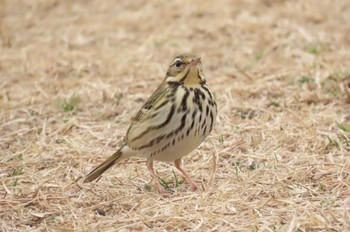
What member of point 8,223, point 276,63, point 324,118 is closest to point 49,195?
point 8,223

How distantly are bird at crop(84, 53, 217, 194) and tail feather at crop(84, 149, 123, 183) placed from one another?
215 mm

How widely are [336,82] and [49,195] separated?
3.37m

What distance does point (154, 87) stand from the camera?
834cm

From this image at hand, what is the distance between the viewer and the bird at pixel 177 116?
17.9 feet

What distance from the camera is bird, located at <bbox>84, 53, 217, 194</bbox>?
215 inches

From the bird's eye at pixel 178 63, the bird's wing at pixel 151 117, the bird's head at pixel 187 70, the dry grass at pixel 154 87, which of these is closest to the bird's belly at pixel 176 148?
the bird's wing at pixel 151 117

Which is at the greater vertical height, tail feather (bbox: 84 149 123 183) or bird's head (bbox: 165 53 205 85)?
bird's head (bbox: 165 53 205 85)

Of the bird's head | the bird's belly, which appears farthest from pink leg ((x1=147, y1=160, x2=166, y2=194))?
the bird's head

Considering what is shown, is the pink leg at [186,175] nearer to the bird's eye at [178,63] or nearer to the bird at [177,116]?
the bird at [177,116]

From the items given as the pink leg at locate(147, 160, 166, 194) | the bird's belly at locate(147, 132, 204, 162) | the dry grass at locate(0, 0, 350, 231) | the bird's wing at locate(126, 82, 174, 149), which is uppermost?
the bird's wing at locate(126, 82, 174, 149)

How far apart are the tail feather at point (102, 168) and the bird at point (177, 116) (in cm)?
22

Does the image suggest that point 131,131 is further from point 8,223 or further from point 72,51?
point 72,51

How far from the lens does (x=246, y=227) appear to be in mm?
4938

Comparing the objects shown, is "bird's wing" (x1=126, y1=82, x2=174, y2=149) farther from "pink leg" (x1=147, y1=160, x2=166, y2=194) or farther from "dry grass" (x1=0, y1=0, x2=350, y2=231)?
"dry grass" (x1=0, y1=0, x2=350, y2=231)
